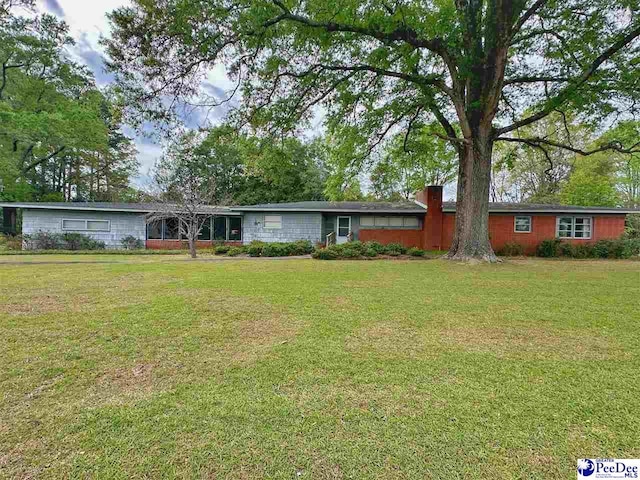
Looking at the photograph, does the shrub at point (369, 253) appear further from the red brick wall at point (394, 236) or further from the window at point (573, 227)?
the window at point (573, 227)

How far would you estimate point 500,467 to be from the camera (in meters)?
1.73

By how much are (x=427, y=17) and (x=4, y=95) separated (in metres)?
29.9

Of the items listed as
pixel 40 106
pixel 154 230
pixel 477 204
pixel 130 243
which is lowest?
pixel 130 243

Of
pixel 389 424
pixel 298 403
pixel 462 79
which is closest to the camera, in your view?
pixel 389 424

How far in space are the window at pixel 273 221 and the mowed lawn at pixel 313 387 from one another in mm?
12776

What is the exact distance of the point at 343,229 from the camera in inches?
707

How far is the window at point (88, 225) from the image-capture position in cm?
1775

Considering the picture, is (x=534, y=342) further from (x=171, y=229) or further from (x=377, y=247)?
(x=171, y=229)

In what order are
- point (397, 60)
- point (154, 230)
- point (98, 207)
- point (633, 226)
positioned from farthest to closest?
point (633, 226) < point (154, 230) < point (98, 207) < point (397, 60)

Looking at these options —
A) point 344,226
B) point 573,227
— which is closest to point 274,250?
point 344,226

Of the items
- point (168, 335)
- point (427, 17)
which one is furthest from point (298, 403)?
point (427, 17)

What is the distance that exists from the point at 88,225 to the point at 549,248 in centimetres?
2464

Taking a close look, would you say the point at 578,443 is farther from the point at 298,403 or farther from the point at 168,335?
the point at 168,335

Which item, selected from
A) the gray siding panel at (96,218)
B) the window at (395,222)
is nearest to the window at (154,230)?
the gray siding panel at (96,218)
